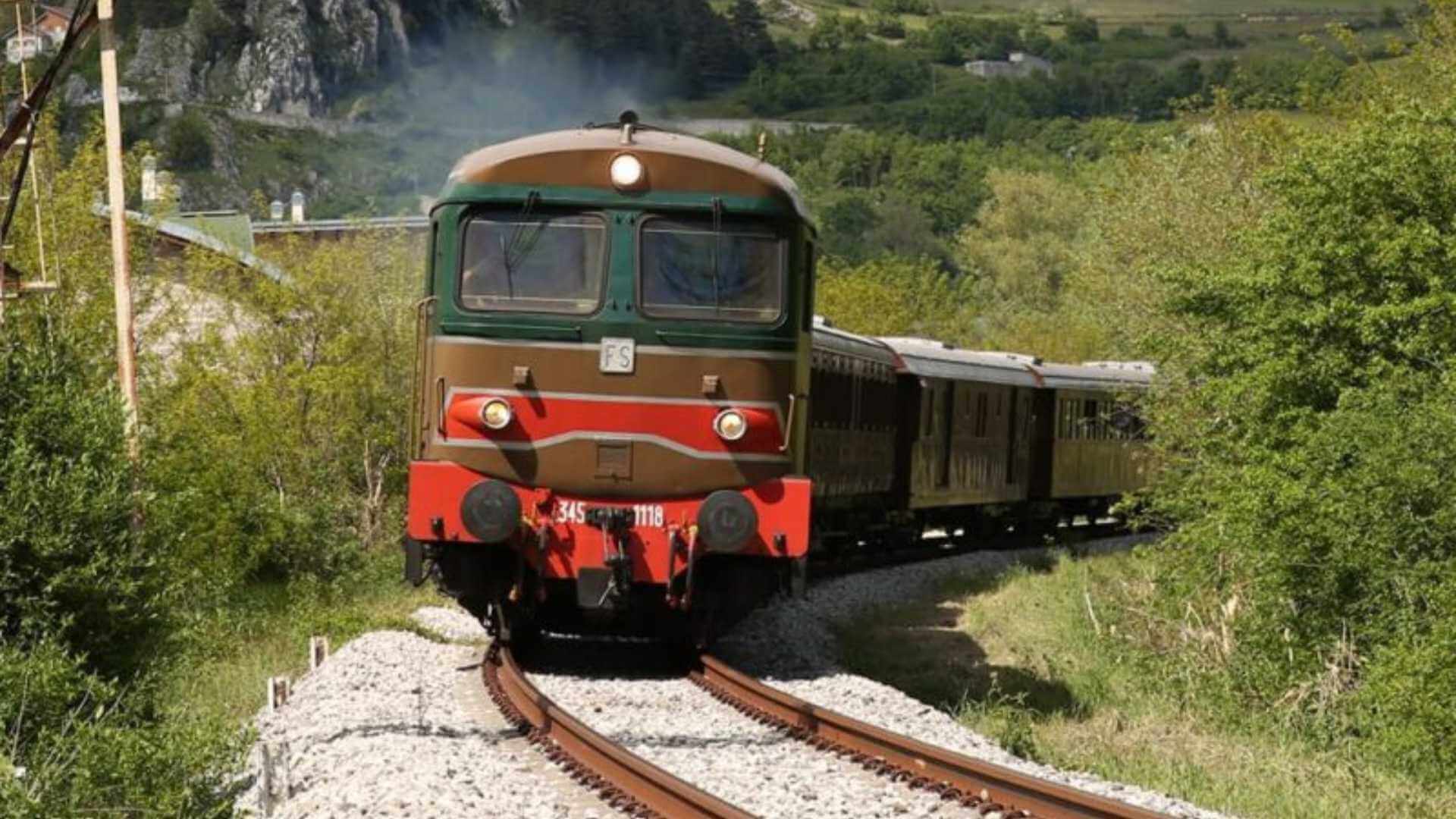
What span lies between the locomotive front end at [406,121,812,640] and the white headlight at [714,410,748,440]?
11 mm

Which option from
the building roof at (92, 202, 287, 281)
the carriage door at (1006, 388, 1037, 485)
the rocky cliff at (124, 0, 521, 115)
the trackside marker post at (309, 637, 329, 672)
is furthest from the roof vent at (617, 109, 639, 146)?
the rocky cliff at (124, 0, 521, 115)

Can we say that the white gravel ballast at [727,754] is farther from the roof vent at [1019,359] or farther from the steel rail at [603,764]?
the roof vent at [1019,359]

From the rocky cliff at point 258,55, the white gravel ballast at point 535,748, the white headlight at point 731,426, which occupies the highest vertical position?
the rocky cliff at point 258,55

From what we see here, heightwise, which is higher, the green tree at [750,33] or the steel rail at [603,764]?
the green tree at [750,33]

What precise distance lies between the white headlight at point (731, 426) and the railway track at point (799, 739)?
1554 mm

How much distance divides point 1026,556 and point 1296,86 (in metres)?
10.1

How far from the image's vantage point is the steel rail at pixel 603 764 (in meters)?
9.91

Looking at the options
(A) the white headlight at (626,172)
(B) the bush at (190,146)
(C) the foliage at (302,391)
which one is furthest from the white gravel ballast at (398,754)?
(B) the bush at (190,146)

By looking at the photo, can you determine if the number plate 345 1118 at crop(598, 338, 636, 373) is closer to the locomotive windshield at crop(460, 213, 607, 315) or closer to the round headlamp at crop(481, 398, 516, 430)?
the locomotive windshield at crop(460, 213, 607, 315)

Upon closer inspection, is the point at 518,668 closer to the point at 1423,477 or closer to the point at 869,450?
the point at 1423,477

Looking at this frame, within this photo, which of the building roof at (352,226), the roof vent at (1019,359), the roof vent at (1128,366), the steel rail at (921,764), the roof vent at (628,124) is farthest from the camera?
the building roof at (352,226)

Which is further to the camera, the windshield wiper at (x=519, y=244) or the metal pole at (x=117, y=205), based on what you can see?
the metal pole at (x=117, y=205)

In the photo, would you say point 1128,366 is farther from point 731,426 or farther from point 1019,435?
point 731,426

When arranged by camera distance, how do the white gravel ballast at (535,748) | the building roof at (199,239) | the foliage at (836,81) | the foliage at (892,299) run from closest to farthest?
the white gravel ballast at (535,748), the building roof at (199,239), the foliage at (892,299), the foliage at (836,81)
